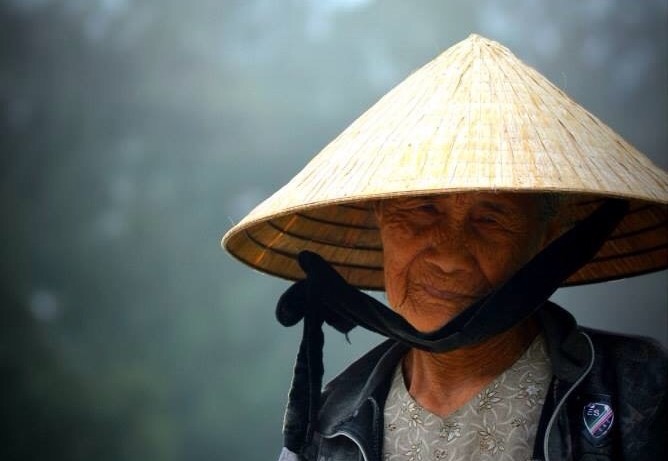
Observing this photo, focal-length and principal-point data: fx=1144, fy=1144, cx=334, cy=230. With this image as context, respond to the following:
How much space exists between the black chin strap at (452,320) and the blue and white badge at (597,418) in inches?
7.9

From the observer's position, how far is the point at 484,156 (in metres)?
1.92

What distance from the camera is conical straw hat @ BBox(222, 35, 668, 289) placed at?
1.89 m

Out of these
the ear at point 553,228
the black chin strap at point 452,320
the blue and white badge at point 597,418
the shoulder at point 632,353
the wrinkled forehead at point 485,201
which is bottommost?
the blue and white badge at point 597,418

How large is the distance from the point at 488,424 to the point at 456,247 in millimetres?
337

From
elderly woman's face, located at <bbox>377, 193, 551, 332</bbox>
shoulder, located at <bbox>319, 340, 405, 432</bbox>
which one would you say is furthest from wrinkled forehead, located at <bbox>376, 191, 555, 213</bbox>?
shoulder, located at <bbox>319, 340, 405, 432</bbox>

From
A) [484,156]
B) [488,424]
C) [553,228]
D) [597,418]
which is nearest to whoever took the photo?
[484,156]

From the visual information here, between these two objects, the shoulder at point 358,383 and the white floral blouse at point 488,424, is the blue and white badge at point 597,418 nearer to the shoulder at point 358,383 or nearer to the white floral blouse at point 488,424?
the white floral blouse at point 488,424

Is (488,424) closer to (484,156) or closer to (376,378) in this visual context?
(376,378)

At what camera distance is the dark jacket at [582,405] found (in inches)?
79.0

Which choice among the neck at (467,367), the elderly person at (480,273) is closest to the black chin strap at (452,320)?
the elderly person at (480,273)

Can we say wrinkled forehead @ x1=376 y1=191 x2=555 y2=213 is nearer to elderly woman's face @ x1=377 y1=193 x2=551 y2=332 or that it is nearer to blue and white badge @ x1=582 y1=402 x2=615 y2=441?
elderly woman's face @ x1=377 y1=193 x2=551 y2=332

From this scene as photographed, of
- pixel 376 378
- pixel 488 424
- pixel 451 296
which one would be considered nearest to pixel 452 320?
pixel 451 296

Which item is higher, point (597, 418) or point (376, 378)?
point (376, 378)

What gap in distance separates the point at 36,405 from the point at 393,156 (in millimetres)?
2347
